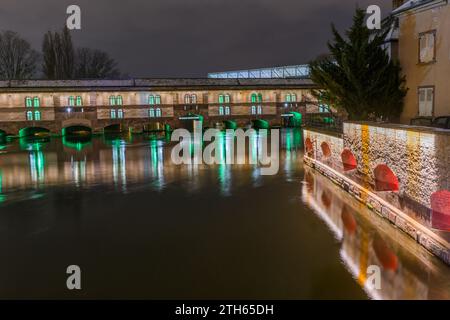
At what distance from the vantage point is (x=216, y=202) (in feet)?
59.6

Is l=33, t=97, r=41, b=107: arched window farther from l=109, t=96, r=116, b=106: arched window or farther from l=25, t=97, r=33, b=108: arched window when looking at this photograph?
l=109, t=96, r=116, b=106: arched window

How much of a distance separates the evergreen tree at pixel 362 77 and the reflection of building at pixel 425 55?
2.24 feet

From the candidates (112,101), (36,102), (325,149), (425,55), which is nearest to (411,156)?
(425,55)

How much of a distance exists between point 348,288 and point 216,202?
29.6 feet

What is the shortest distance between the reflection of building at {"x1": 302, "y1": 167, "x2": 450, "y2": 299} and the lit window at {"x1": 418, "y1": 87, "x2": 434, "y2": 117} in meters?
6.02

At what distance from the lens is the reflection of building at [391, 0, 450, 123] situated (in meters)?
18.4

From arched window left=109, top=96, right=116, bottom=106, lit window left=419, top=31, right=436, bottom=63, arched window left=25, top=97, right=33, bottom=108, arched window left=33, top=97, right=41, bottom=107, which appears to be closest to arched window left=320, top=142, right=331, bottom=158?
lit window left=419, top=31, right=436, bottom=63

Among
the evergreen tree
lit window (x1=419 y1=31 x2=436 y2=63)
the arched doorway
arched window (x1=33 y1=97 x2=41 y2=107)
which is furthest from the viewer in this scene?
→ arched window (x1=33 y1=97 x2=41 y2=107)

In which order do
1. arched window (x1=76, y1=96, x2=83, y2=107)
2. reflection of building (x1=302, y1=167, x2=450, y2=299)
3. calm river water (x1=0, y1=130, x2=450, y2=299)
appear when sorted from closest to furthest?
reflection of building (x1=302, y1=167, x2=450, y2=299) → calm river water (x1=0, y1=130, x2=450, y2=299) → arched window (x1=76, y1=96, x2=83, y2=107)

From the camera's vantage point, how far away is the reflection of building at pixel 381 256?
31.7ft

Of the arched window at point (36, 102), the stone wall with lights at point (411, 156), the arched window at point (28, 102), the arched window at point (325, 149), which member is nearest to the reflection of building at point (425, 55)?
the arched window at point (325, 149)

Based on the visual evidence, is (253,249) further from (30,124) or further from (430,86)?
(30,124)

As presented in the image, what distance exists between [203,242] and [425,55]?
13527 millimetres
